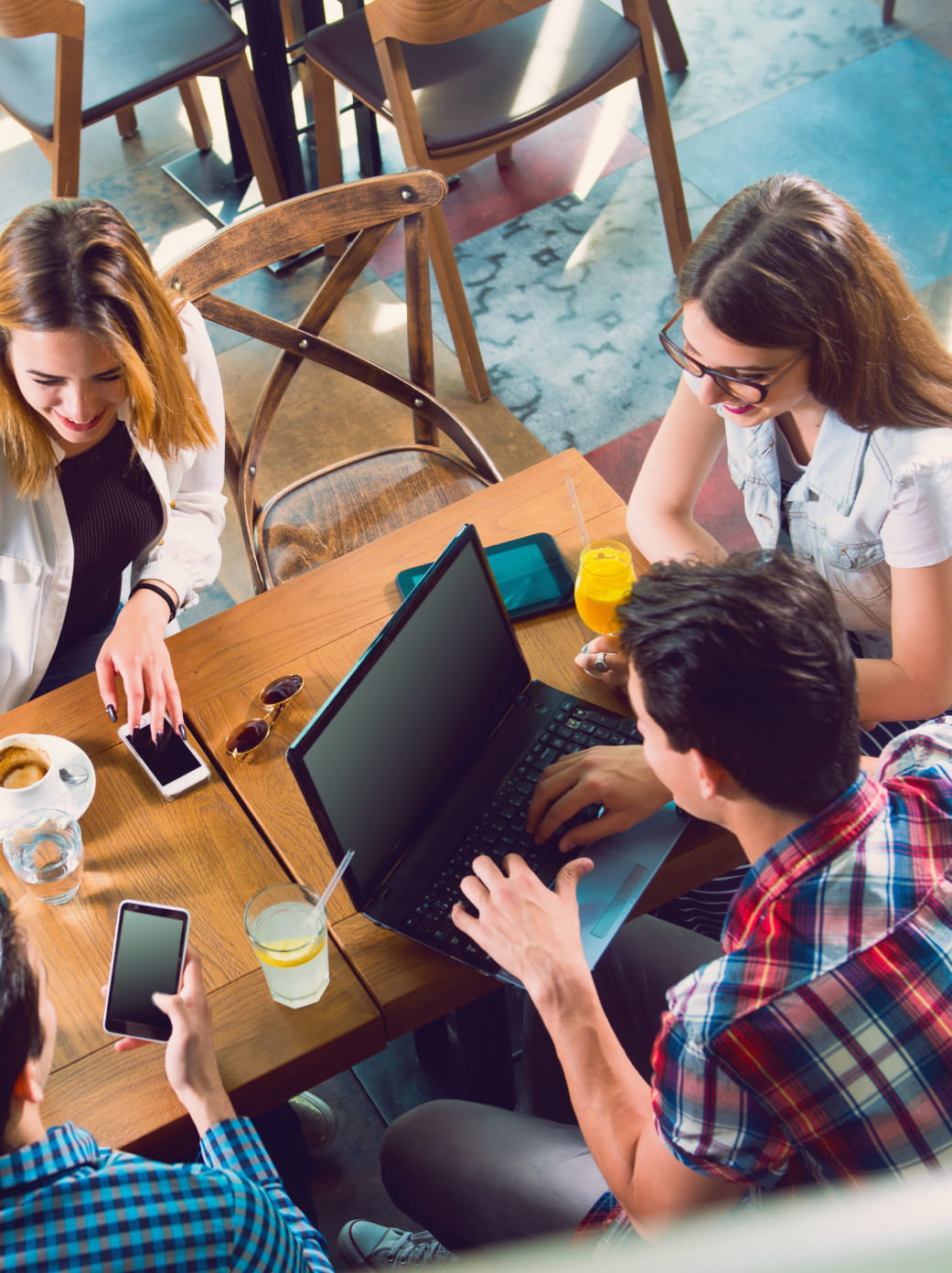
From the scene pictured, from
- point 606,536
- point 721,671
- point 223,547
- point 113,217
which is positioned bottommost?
point 223,547

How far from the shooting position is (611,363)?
3064 millimetres

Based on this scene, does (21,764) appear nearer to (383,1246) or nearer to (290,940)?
(290,940)

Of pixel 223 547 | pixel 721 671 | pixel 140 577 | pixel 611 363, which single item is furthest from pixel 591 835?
pixel 611 363

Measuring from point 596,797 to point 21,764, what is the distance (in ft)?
2.27

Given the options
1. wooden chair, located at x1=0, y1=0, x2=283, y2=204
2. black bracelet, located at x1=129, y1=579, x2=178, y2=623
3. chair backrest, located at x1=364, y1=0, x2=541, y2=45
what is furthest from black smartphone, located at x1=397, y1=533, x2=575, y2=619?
wooden chair, located at x1=0, y1=0, x2=283, y2=204

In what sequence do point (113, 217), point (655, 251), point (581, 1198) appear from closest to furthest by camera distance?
1. point (581, 1198)
2. point (113, 217)
3. point (655, 251)

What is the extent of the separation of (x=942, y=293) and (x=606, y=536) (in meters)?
1.85

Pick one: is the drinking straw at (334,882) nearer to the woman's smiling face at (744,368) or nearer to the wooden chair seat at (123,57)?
the woman's smiling face at (744,368)

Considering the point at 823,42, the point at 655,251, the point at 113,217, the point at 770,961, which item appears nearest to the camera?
the point at 770,961

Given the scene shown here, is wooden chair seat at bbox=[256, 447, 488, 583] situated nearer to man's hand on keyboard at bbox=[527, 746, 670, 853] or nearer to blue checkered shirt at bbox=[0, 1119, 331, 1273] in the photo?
man's hand on keyboard at bbox=[527, 746, 670, 853]

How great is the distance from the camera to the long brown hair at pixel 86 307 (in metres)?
1.52

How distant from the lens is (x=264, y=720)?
1.52 metres

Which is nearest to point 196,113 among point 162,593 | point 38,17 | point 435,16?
point 38,17

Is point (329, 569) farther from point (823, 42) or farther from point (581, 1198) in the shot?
point (823, 42)
